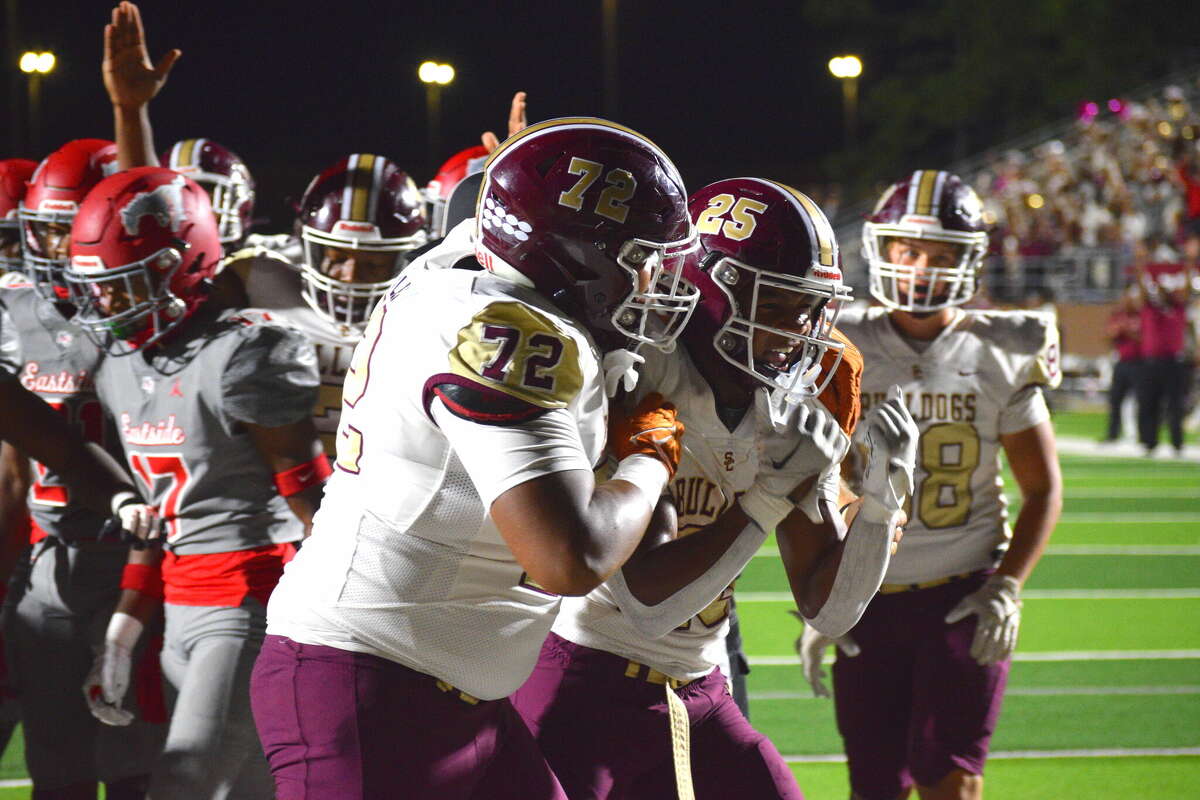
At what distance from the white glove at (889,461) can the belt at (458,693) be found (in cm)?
77

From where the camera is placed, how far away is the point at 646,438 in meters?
2.11

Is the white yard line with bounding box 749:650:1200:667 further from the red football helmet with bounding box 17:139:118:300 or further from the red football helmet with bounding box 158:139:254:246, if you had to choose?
the red football helmet with bounding box 17:139:118:300

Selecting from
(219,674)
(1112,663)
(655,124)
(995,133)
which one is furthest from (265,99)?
(219,674)

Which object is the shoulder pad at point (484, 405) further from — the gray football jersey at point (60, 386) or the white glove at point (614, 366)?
the gray football jersey at point (60, 386)

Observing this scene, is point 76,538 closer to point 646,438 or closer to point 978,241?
point 646,438

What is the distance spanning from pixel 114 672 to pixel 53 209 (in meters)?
1.56

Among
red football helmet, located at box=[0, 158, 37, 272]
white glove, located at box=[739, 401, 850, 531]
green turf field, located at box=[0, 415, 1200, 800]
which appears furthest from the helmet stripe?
red football helmet, located at box=[0, 158, 37, 272]

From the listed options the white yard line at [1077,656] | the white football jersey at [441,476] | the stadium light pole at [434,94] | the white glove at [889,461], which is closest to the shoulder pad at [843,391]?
the white glove at [889,461]

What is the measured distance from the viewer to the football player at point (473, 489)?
1813mm

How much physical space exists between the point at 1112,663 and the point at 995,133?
28.9m

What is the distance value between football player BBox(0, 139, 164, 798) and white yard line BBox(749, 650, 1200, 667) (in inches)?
123

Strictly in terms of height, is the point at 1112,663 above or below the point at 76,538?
below

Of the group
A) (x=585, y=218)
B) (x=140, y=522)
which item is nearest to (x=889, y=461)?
(x=585, y=218)

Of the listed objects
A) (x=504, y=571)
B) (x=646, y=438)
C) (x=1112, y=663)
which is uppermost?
(x=646, y=438)
